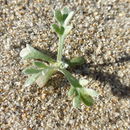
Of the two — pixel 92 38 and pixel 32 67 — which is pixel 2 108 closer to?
pixel 32 67

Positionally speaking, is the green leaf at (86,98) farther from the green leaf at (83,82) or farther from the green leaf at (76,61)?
the green leaf at (76,61)

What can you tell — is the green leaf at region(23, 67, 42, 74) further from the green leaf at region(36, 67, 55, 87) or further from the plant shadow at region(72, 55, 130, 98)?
the plant shadow at region(72, 55, 130, 98)

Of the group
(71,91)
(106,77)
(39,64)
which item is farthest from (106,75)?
(39,64)

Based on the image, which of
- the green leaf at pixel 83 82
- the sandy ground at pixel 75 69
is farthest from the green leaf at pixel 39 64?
the green leaf at pixel 83 82

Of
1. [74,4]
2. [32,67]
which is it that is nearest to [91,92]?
[32,67]

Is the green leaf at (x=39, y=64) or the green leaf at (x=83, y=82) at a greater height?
the green leaf at (x=39, y=64)

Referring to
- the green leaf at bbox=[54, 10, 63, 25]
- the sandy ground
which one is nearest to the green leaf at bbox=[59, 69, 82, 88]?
the sandy ground
